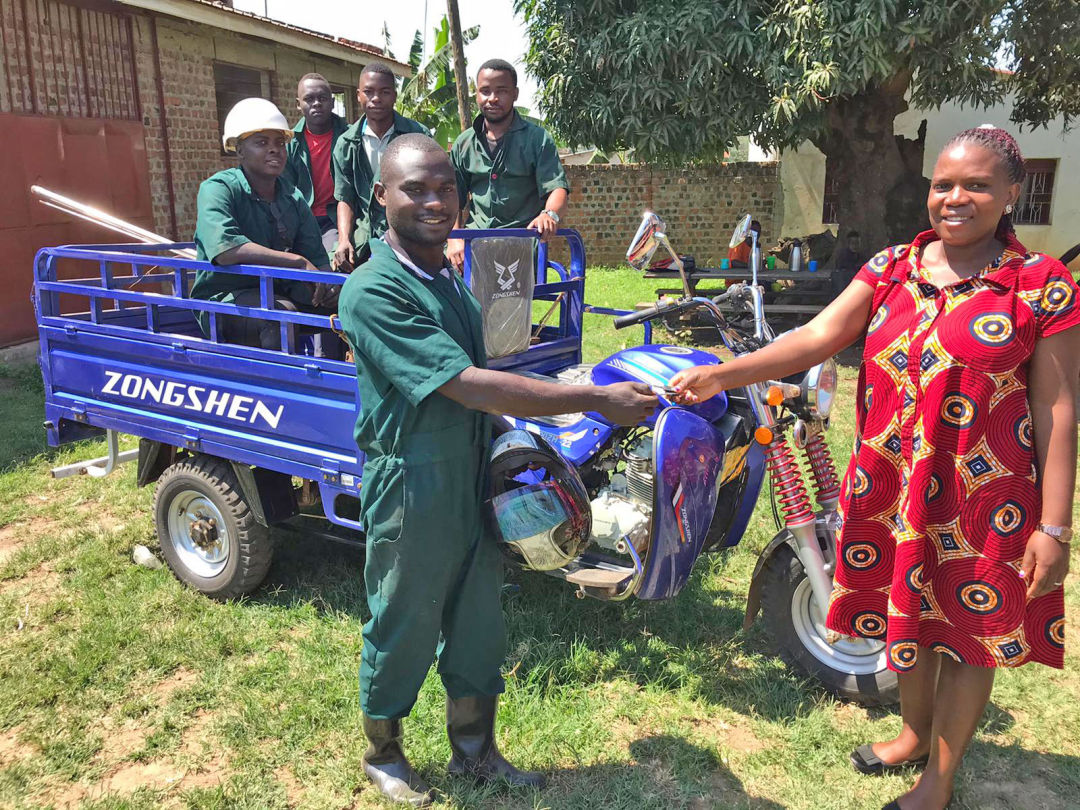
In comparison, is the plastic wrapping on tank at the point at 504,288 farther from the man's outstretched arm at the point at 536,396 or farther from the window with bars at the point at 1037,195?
the window with bars at the point at 1037,195

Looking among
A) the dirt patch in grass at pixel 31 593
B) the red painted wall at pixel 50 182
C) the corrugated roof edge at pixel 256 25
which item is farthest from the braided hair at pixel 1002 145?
the corrugated roof edge at pixel 256 25

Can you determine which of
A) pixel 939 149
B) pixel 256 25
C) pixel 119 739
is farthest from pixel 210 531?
pixel 939 149

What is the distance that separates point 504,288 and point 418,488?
148 cm

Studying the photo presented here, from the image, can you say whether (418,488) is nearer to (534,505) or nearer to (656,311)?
(534,505)

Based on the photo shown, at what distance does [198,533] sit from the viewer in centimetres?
402

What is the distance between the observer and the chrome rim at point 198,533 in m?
3.99

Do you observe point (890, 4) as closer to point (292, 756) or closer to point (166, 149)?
point (292, 756)

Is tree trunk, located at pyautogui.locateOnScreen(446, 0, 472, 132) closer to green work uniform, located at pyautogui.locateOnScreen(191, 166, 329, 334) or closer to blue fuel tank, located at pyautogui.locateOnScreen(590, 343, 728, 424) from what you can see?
green work uniform, located at pyautogui.locateOnScreen(191, 166, 329, 334)

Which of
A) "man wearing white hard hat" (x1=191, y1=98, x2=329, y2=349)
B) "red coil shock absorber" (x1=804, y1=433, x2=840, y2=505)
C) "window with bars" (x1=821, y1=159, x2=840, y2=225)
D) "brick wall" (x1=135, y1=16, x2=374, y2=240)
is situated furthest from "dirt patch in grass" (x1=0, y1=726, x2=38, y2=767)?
"window with bars" (x1=821, y1=159, x2=840, y2=225)

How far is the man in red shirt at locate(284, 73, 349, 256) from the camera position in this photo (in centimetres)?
520

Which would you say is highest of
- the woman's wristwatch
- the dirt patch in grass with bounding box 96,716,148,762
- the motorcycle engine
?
the woman's wristwatch

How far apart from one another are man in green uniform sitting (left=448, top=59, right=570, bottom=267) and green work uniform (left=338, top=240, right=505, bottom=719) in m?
2.26

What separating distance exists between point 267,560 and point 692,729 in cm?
202

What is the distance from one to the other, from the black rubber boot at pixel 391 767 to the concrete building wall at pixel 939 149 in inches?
572
